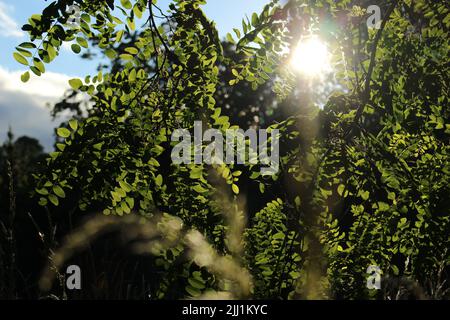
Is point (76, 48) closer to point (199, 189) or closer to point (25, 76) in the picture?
point (25, 76)

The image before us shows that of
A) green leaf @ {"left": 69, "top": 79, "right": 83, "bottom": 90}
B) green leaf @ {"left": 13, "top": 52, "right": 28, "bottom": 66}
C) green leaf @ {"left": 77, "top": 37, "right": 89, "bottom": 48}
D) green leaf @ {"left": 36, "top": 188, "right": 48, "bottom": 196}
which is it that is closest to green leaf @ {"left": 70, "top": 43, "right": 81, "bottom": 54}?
green leaf @ {"left": 77, "top": 37, "right": 89, "bottom": 48}

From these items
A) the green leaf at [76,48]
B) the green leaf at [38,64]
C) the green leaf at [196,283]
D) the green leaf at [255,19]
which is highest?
the green leaf at [255,19]

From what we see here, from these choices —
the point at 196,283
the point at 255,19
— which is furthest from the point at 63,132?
the point at 255,19

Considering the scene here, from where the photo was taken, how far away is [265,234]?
10.6 feet

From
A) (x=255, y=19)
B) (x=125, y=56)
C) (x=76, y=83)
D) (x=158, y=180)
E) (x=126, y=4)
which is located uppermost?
(x=126, y=4)

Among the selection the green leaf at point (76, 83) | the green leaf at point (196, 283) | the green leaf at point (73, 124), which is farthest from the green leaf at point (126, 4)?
the green leaf at point (196, 283)

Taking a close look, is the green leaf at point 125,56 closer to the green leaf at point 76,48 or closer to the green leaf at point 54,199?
the green leaf at point 76,48

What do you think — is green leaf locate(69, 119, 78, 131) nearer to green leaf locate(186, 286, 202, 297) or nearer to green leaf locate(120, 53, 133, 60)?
green leaf locate(120, 53, 133, 60)

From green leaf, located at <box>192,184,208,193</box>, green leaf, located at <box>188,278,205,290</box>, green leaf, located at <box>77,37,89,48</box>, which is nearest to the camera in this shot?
green leaf, located at <box>188,278,205,290</box>

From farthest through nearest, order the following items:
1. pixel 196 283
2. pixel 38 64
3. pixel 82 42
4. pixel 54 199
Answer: pixel 82 42
pixel 38 64
pixel 54 199
pixel 196 283

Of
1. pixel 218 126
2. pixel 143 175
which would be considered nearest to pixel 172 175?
pixel 143 175

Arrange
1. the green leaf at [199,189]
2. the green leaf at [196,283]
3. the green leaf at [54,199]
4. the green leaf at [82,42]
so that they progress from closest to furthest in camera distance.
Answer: the green leaf at [196,283], the green leaf at [54,199], the green leaf at [199,189], the green leaf at [82,42]

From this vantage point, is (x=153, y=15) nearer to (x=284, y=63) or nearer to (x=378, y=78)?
(x=284, y=63)

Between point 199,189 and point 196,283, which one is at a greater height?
point 199,189
